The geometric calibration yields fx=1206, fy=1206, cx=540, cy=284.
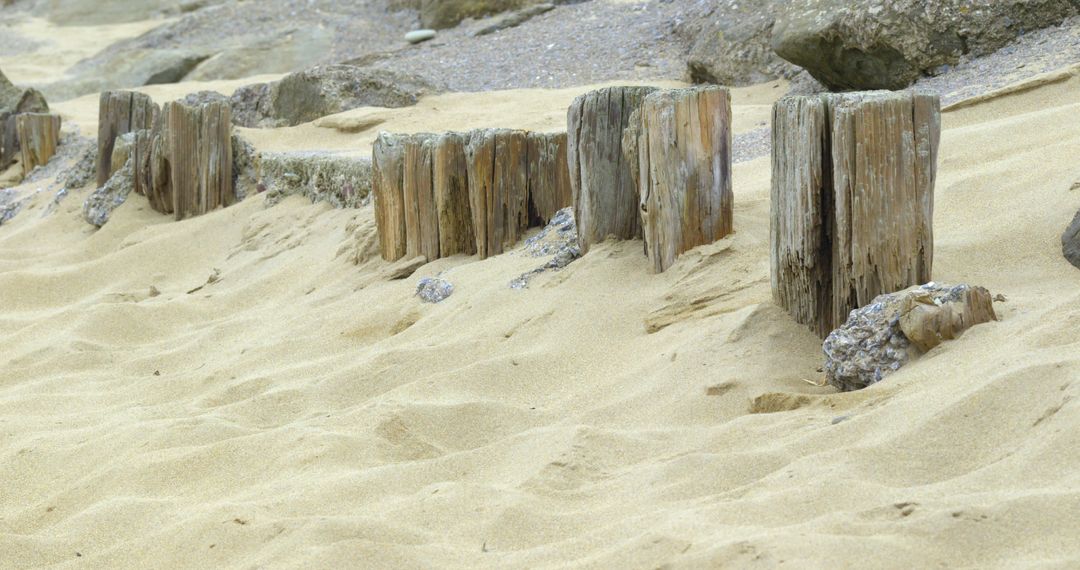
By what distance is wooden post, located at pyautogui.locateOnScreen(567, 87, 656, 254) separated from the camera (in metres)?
4.49

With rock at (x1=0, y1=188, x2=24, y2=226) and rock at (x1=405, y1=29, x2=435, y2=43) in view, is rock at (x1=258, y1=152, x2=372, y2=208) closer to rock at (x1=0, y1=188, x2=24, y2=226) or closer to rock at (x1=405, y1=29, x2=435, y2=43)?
rock at (x1=0, y1=188, x2=24, y2=226)

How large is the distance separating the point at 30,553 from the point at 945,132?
4085 millimetres

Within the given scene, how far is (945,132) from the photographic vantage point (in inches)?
211

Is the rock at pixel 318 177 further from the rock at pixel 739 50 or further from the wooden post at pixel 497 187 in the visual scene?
the rock at pixel 739 50

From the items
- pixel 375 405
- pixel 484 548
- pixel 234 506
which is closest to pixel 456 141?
pixel 375 405

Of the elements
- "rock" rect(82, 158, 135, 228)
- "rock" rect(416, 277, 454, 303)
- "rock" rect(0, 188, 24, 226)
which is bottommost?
"rock" rect(0, 188, 24, 226)

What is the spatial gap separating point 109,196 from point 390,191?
395 centimetres

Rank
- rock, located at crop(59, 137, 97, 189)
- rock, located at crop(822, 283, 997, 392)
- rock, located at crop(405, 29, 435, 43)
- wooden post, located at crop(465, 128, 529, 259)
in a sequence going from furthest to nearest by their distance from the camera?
rock, located at crop(405, 29, 435, 43), rock, located at crop(59, 137, 97, 189), wooden post, located at crop(465, 128, 529, 259), rock, located at crop(822, 283, 997, 392)

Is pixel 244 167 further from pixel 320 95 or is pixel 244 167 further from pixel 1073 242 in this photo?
pixel 1073 242

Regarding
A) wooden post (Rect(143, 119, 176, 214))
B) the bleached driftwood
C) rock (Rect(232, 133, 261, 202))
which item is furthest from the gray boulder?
the bleached driftwood

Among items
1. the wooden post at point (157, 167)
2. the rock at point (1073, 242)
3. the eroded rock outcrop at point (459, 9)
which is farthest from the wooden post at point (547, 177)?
the eroded rock outcrop at point (459, 9)

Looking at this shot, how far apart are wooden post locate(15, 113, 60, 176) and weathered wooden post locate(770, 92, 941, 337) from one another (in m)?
9.66

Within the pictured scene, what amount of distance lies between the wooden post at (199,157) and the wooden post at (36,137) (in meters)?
3.84

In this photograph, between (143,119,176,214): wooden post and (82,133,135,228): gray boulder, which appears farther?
(82,133,135,228): gray boulder
